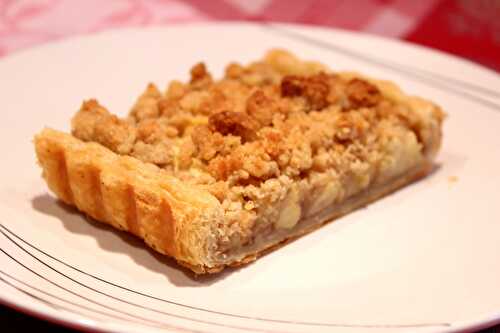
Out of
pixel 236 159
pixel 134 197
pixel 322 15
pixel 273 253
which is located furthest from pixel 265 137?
pixel 322 15

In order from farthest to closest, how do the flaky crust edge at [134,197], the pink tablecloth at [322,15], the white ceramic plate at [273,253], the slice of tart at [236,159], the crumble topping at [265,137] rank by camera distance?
the pink tablecloth at [322,15] → the crumble topping at [265,137] → the slice of tart at [236,159] → the flaky crust edge at [134,197] → the white ceramic plate at [273,253]

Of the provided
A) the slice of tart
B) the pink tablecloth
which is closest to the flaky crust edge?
the slice of tart

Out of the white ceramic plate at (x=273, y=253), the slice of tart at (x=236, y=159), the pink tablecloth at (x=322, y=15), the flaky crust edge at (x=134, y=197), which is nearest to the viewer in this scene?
the white ceramic plate at (x=273, y=253)

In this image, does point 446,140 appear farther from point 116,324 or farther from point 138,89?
point 116,324

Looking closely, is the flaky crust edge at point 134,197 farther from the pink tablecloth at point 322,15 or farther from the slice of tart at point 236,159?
the pink tablecloth at point 322,15

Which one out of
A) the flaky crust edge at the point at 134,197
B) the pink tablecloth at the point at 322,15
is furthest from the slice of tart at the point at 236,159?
the pink tablecloth at the point at 322,15

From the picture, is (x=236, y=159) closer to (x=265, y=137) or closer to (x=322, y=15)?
(x=265, y=137)

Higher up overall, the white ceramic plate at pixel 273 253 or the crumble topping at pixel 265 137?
the crumble topping at pixel 265 137
